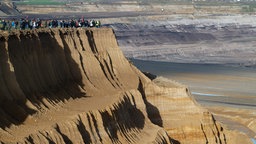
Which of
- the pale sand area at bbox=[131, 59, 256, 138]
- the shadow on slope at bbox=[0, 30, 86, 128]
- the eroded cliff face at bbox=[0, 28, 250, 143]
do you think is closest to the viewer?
the eroded cliff face at bbox=[0, 28, 250, 143]

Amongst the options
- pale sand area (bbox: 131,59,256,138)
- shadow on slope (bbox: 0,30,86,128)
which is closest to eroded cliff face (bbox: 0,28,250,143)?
shadow on slope (bbox: 0,30,86,128)

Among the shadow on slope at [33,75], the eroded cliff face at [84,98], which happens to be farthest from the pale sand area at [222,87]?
the shadow on slope at [33,75]

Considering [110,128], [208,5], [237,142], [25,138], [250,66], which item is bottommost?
[208,5]

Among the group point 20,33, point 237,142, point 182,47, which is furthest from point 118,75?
point 182,47

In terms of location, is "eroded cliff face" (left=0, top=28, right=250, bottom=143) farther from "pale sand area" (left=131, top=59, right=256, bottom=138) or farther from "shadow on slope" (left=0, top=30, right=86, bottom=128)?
"pale sand area" (left=131, top=59, right=256, bottom=138)

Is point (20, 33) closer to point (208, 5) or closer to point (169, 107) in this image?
point (169, 107)
